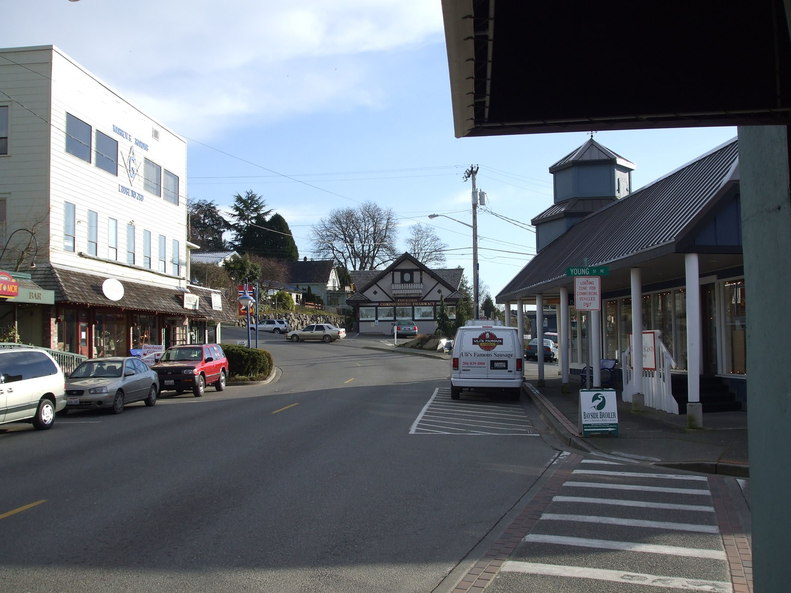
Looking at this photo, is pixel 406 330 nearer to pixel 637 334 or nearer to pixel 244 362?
pixel 244 362

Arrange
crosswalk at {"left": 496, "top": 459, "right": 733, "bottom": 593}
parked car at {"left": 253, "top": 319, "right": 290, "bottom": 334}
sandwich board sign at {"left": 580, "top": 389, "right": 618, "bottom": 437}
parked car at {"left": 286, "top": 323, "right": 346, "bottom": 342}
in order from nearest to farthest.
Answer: crosswalk at {"left": 496, "top": 459, "right": 733, "bottom": 593}
sandwich board sign at {"left": 580, "top": 389, "right": 618, "bottom": 437}
parked car at {"left": 286, "top": 323, "right": 346, "bottom": 342}
parked car at {"left": 253, "top": 319, "right": 290, "bottom": 334}

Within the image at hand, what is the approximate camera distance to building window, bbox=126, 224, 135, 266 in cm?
3072

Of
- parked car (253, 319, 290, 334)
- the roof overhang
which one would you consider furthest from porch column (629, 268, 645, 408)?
parked car (253, 319, 290, 334)

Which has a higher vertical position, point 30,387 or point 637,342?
point 637,342

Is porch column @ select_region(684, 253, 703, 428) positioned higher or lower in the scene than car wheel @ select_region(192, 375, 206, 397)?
higher

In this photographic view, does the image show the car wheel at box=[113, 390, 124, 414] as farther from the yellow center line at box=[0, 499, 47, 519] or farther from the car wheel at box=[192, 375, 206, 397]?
the yellow center line at box=[0, 499, 47, 519]

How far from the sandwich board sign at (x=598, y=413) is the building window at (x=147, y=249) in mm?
24361

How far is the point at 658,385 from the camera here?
16.0m

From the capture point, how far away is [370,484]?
911cm

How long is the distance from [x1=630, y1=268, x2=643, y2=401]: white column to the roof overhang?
11.5 metres

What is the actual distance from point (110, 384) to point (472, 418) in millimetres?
9145

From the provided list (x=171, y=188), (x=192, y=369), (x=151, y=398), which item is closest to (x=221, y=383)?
(x=192, y=369)

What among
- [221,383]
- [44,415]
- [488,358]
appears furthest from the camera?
[221,383]

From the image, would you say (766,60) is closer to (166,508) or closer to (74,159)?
(166,508)
